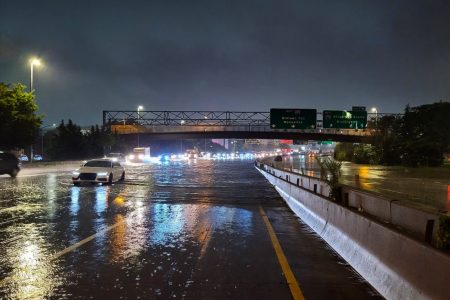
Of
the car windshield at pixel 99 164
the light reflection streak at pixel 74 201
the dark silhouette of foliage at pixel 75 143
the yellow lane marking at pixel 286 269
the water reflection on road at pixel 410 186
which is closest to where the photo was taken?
the yellow lane marking at pixel 286 269

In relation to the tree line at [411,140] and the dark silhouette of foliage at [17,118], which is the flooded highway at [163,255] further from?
the tree line at [411,140]

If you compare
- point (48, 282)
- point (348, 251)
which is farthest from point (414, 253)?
point (48, 282)

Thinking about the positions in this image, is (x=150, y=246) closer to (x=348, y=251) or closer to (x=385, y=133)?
(x=348, y=251)

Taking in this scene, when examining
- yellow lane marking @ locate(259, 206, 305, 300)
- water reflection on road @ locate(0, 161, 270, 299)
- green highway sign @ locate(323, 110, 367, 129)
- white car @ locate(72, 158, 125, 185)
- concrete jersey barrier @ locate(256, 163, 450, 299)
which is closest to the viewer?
concrete jersey barrier @ locate(256, 163, 450, 299)

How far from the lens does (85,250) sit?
9.73 meters

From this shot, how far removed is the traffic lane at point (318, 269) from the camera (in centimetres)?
691

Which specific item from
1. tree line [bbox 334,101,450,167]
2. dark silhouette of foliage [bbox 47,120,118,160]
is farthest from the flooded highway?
dark silhouette of foliage [bbox 47,120,118,160]

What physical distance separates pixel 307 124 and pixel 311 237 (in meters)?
54.2

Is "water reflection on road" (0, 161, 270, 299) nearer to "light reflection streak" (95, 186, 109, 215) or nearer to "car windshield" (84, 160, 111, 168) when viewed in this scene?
"light reflection streak" (95, 186, 109, 215)

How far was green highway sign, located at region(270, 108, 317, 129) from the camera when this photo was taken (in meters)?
64.7

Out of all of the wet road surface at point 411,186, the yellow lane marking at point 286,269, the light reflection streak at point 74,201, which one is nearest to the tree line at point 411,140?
the wet road surface at point 411,186

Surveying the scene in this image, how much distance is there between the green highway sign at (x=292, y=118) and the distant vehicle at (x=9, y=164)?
35.6m

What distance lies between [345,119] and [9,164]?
43.9 meters

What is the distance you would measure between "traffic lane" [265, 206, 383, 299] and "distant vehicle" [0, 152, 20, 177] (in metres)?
26.7
